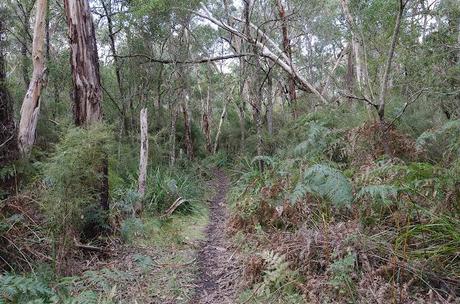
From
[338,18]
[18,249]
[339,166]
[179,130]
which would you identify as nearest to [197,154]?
[179,130]

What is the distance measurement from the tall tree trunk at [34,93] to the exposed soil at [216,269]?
483 cm

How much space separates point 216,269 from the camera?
15.2 feet

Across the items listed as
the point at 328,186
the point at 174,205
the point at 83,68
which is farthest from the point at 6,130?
the point at 328,186

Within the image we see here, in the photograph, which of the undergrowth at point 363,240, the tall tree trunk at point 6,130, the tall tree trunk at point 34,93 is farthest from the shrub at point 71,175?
the tall tree trunk at point 34,93

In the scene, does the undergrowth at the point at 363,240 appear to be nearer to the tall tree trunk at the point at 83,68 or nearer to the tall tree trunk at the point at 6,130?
the tall tree trunk at the point at 83,68

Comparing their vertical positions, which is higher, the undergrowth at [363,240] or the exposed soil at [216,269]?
the undergrowth at [363,240]

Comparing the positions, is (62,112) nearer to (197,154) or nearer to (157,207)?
(197,154)

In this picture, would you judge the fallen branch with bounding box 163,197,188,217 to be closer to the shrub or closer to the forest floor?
the forest floor

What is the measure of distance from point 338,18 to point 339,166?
14339mm

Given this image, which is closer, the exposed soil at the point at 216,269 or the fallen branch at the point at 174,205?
the exposed soil at the point at 216,269

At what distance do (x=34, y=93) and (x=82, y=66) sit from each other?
464 centimetres

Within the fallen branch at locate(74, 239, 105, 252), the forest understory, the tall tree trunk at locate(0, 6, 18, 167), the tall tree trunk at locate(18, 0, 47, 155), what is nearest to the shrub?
the forest understory

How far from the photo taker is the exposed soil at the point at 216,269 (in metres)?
3.90

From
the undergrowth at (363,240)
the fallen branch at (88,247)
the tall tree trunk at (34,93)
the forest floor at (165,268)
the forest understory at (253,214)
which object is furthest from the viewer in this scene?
the tall tree trunk at (34,93)
